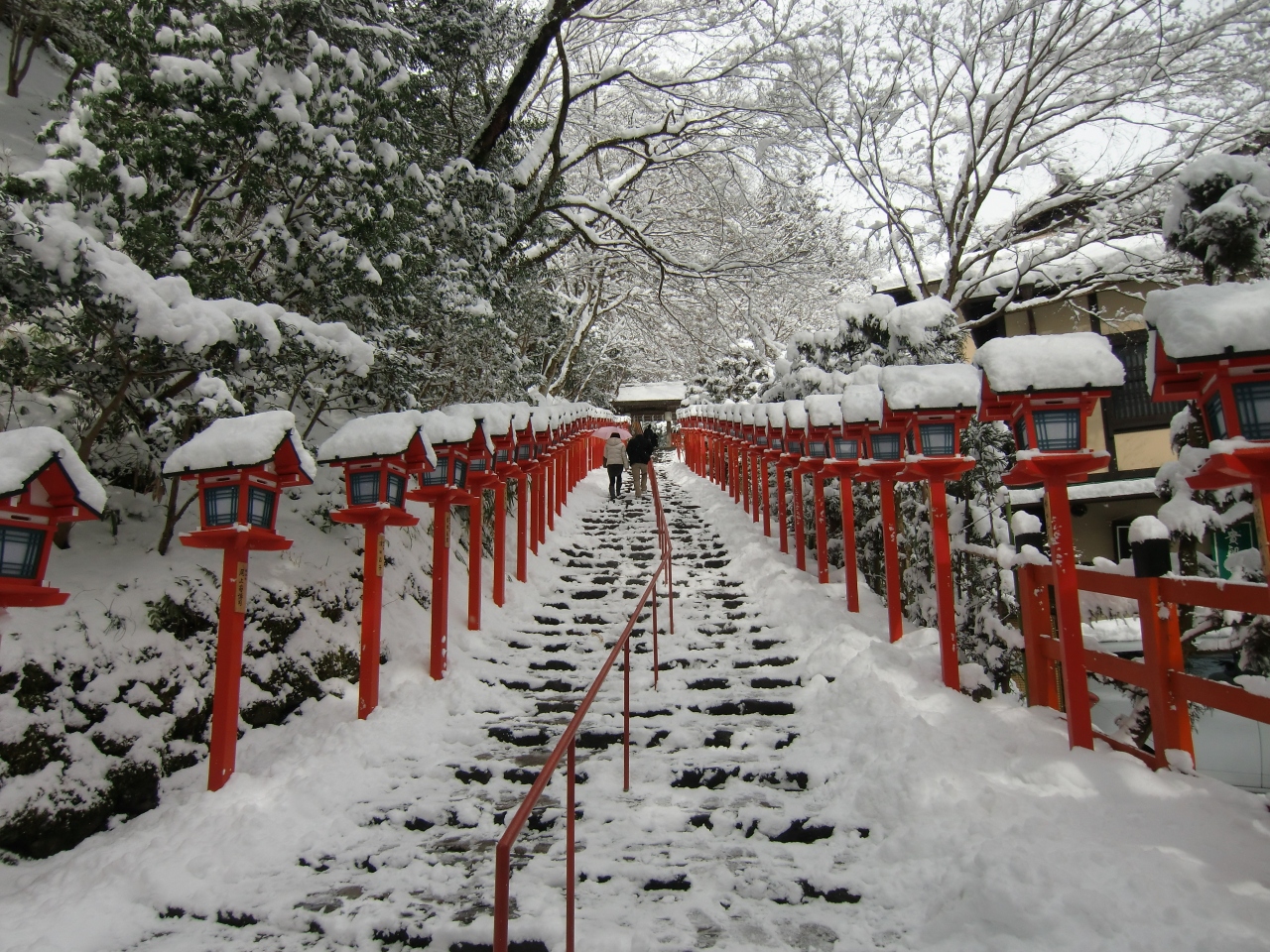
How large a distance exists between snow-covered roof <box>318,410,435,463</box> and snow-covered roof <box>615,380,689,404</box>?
106ft

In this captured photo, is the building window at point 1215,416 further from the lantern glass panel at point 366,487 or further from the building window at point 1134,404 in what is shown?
the building window at point 1134,404

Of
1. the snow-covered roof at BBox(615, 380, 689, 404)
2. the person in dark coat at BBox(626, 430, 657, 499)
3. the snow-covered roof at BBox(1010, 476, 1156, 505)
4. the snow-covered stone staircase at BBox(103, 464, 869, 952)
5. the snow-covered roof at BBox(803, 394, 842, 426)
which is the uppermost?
the snow-covered roof at BBox(615, 380, 689, 404)

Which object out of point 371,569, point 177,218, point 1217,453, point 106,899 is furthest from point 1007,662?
point 177,218

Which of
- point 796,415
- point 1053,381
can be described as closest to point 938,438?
point 1053,381

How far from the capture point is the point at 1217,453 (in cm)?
317

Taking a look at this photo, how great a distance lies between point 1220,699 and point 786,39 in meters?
11.3

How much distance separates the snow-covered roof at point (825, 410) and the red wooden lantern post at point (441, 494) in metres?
3.67

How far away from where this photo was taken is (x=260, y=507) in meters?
5.04

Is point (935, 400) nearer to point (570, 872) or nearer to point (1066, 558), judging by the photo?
point (1066, 558)

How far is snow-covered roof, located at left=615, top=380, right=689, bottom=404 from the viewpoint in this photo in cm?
3897

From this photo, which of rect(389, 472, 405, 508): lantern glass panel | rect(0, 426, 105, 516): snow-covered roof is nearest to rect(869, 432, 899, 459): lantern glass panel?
rect(389, 472, 405, 508): lantern glass panel

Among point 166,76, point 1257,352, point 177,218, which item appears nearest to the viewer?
point 1257,352

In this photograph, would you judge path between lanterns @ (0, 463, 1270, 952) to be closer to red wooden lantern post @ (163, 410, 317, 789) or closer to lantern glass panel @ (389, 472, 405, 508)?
red wooden lantern post @ (163, 410, 317, 789)

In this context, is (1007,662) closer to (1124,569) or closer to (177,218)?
(1124,569)
